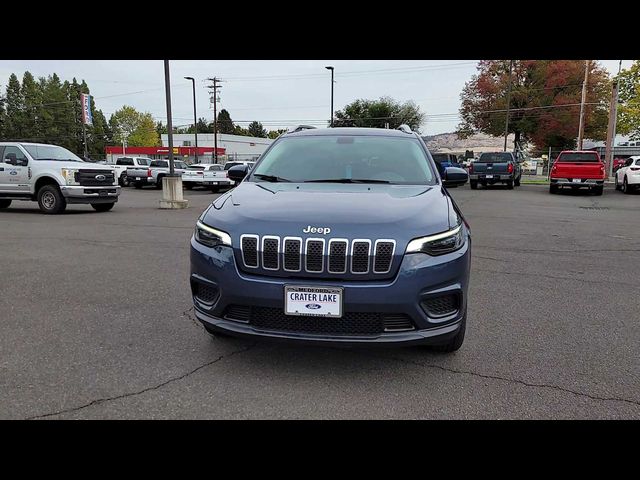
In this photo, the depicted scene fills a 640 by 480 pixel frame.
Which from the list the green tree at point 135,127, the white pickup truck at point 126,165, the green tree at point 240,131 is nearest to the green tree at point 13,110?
the green tree at point 135,127

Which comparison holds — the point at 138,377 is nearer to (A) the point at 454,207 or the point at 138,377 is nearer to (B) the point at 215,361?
(B) the point at 215,361

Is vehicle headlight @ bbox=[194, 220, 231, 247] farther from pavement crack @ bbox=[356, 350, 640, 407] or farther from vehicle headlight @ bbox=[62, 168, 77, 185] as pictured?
vehicle headlight @ bbox=[62, 168, 77, 185]

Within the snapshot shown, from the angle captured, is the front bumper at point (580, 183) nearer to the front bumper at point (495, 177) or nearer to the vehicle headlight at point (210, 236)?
the front bumper at point (495, 177)

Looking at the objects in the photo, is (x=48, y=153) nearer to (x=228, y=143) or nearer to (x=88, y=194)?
(x=88, y=194)

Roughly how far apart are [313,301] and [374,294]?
1.22ft

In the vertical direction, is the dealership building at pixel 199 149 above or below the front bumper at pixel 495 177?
above

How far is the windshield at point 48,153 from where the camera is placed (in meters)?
13.4

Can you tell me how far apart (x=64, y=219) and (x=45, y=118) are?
9504 cm

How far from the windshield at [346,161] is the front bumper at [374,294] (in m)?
1.28

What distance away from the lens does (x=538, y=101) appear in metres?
50.2
